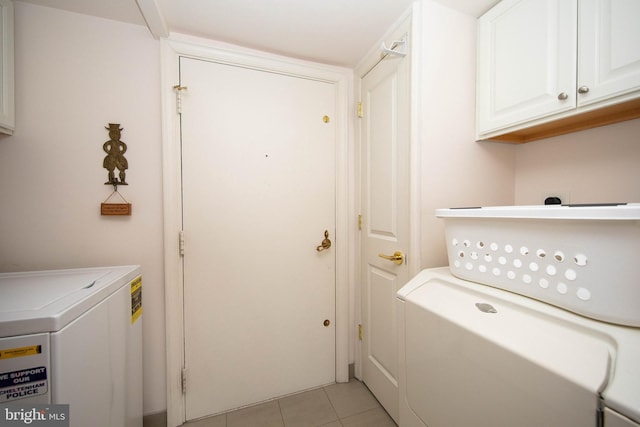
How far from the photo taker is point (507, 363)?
20.5 inches

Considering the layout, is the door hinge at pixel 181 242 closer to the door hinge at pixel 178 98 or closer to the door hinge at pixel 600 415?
the door hinge at pixel 178 98

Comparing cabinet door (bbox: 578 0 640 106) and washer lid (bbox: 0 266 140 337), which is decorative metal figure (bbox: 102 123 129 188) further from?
cabinet door (bbox: 578 0 640 106)

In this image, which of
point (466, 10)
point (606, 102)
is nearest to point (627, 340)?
point (606, 102)

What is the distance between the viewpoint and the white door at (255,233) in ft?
4.50

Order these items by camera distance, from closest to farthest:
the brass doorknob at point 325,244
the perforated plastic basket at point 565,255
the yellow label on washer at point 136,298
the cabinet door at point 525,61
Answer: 1. the perforated plastic basket at point 565,255
2. the cabinet door at point 525,61
3. the yellow label on washer at point 136,298
4. the brass doorknob at point 325,244

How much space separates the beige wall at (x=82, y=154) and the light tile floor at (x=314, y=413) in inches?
17.8

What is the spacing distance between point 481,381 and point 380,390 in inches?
44.1

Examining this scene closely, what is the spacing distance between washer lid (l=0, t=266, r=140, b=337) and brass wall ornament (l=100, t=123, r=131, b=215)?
31 centimetres

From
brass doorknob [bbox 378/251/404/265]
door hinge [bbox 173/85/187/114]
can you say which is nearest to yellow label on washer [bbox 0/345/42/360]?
door hinge [bbox 173/85/187/114]

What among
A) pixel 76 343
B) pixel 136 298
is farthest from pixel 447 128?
pixel 136 298

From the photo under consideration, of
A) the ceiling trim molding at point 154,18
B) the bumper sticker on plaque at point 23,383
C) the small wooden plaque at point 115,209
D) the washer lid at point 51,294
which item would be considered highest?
the ceiling trim molding at point 154,18

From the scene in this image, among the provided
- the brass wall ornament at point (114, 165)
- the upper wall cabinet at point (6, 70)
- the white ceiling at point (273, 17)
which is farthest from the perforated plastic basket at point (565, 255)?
the upper wall cabinet at point (6, 70)

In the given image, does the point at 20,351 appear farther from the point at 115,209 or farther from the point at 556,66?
the point at 556,66

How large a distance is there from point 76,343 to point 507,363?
121 centimetres
